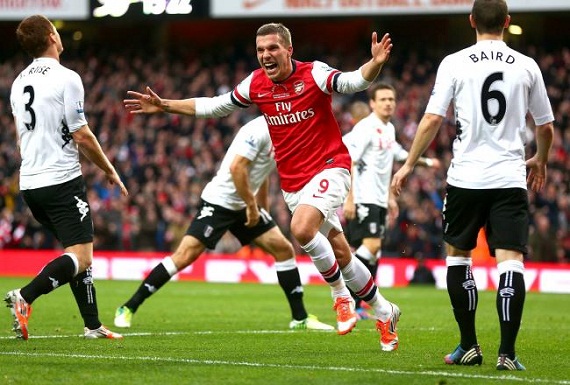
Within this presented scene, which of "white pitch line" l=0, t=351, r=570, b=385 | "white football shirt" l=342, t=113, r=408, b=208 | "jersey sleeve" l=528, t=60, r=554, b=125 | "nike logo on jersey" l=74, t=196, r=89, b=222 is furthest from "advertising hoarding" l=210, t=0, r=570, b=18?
"white pitch line" l=0, t=351, r=570, b=385

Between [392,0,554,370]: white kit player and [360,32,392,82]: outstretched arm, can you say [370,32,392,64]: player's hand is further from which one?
[392,0,554,370]: white kit player

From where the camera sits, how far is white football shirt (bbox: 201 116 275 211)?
36.1 feet

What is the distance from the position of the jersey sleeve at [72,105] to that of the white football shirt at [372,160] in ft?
16.0

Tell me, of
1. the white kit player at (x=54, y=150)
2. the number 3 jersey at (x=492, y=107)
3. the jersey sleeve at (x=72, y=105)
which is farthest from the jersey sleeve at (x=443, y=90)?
the jersey sleeve at (x=72, y=105)

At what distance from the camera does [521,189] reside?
24.0 feet

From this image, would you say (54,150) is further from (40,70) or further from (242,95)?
(242,95)

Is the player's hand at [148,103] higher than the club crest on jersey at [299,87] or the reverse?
the reverse

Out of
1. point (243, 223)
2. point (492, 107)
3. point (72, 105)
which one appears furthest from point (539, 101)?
point (243, 223)

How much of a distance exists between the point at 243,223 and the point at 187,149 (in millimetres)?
17683

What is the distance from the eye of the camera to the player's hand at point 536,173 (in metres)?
7.66

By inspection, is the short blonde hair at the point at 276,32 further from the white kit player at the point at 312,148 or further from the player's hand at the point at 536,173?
the player's hand at the point at 536,173

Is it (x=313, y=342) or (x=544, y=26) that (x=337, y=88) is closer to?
(x=313, y=342)

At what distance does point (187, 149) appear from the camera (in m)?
29.2

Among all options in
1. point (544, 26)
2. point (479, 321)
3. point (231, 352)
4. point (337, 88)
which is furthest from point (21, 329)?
point (544, 26)
